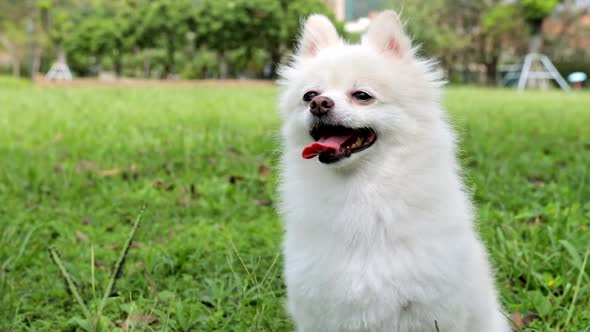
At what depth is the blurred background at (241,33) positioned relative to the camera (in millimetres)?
30141

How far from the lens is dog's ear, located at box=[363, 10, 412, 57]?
2.15 meters

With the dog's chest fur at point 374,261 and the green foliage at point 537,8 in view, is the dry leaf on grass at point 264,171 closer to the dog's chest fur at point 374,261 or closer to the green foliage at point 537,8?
the dog's chest fur at point 374,261

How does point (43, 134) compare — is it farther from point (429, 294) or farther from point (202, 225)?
point (429, 294)

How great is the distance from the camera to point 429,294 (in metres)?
1.89

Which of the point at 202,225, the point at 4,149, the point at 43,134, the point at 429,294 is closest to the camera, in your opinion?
the point at 429,294

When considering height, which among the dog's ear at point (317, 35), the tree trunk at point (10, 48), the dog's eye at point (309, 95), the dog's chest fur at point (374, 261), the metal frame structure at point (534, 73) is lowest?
the tree trunk at point (10, 48)

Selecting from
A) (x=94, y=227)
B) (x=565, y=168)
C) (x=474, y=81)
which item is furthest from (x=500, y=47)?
(x=94, y=227)

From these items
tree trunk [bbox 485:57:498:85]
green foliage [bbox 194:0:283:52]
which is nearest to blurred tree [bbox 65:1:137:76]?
green foliage [bbox 194:0:283:52]

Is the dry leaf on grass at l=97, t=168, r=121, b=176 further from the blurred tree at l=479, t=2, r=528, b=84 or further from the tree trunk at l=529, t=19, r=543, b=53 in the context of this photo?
the blurred tree at l=479, t=2, r=528, b=84

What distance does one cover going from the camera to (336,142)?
6.67 ft

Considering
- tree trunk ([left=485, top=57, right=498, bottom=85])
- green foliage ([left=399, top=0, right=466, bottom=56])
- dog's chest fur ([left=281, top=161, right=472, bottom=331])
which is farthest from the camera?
tree trunk ([left=485, top=57, right=498, bottom=85])

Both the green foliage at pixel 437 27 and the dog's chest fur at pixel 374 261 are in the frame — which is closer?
the dog's chest fur at pixel 374 261

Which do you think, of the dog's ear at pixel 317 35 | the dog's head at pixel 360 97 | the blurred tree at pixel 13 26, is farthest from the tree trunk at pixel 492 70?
the dog's head at pixel 360 97

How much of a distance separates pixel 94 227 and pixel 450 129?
2725 mm
